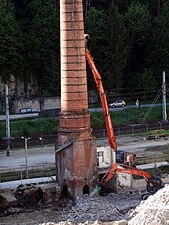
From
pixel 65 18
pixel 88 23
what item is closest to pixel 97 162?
pixel 65 18

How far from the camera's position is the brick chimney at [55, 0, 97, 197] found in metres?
29.3

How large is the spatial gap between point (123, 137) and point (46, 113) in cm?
967

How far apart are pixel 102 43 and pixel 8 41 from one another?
10.1m

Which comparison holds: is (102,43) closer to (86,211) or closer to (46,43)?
Answer: (46,43)

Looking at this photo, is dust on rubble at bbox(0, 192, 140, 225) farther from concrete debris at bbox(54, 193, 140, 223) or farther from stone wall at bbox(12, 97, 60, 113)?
stone wall at bbox(12, 97, 60, 113)

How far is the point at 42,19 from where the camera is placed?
54500 millimetres

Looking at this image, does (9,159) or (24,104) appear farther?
(24,104)

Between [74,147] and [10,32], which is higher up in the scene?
[10,32]

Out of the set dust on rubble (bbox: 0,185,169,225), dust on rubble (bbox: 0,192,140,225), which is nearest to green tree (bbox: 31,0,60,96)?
dust on rubble (bbox: 0,185,169,225)

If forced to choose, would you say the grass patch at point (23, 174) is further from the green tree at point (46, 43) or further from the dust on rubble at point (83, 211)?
the green tree at point (46, 43)

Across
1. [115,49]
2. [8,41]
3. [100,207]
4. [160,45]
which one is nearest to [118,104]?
[115,49]

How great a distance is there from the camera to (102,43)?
58625mm

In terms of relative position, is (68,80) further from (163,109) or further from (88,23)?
(88,23)

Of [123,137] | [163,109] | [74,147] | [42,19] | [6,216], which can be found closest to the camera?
[6,216]
